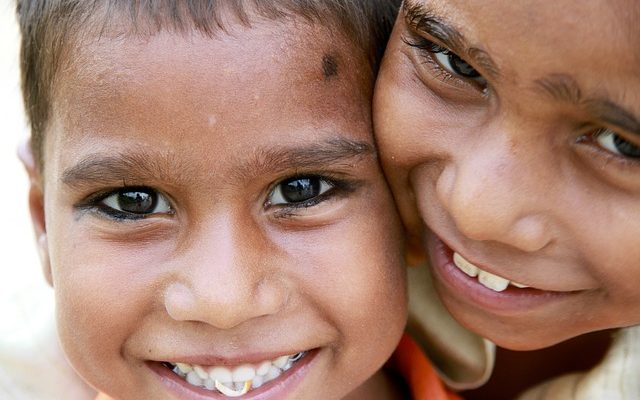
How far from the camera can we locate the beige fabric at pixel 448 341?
7.35 ft

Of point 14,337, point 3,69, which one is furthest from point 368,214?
point 3,69

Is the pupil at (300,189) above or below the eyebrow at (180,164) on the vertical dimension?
below

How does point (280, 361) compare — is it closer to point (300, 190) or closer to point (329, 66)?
point (300, 190)

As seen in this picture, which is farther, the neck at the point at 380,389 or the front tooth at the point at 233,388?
the neck at the point at 380,389

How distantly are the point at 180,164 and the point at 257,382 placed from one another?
46 centimetres

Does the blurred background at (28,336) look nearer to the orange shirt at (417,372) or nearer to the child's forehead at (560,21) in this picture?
the orange shirt at (417,372)

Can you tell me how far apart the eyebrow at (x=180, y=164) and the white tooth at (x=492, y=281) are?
0.31m

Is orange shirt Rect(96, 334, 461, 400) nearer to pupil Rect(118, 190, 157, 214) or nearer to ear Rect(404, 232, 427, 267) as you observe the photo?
ear Rect(404, 232, 427, 267)

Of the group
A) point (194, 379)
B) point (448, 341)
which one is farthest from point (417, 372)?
point (194, 379)

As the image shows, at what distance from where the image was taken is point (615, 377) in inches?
80.3

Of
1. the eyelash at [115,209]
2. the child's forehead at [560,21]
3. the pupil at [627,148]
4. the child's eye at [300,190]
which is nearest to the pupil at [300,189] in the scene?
the child's eye at [300,190]

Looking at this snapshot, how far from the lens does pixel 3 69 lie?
4.55m

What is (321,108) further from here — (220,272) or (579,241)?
(579,241)

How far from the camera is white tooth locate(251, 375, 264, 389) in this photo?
1.80 meters
